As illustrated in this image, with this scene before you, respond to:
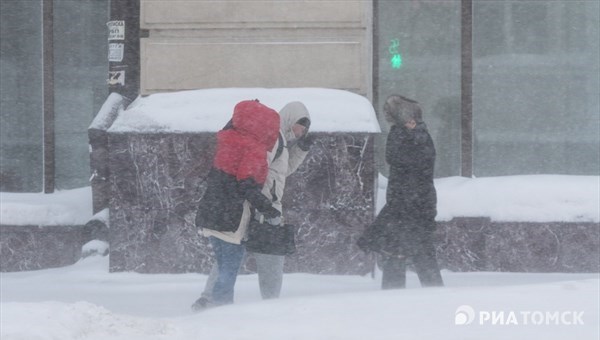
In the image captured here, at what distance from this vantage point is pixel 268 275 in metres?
6.11

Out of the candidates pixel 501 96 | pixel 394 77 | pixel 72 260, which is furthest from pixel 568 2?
pixel 72 260

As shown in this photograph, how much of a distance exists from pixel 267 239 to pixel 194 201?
83.0 inches

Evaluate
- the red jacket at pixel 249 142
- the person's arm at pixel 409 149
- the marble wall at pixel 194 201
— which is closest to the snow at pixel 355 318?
the red jacket at pixel 249 142

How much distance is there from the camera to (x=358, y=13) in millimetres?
8320

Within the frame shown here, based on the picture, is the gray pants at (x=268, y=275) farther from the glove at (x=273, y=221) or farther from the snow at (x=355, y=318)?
the snow at (x=355, y=318)

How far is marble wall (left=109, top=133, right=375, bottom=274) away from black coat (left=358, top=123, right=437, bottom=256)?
1.18m

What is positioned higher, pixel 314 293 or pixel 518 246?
pixel 518 246

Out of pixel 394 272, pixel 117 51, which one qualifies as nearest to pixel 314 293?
pixel 394 272

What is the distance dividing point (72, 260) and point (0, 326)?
369cm

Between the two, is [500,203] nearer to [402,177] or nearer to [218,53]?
[402,177]

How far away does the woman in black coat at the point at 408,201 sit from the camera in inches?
261

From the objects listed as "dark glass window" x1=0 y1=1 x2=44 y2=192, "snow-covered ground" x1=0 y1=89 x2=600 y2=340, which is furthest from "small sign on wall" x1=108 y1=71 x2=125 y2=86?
"dark glass window" x1=0 y1=1 x2=44 y2=192

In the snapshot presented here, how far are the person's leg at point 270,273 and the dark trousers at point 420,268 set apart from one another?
949 mm

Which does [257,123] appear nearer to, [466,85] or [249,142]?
[249,142]
